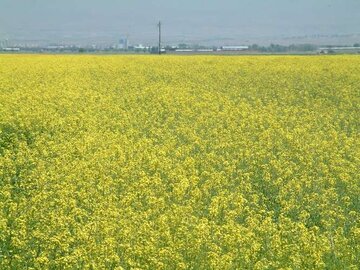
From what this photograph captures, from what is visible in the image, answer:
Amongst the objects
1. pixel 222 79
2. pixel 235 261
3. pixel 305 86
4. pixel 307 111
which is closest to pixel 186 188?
pixel 235 261

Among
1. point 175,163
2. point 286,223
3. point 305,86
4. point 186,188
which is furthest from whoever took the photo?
point 305,86

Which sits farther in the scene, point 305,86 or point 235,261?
point 305,86

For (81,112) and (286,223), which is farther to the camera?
(81,112)

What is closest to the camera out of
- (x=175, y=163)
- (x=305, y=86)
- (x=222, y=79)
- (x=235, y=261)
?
(x=235, y=261)

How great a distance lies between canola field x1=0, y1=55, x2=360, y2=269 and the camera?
7.25 meters

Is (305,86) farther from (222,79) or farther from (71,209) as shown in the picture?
(71,209)

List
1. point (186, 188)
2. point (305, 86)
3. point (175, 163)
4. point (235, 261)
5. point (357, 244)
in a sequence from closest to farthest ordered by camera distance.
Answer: point (235, 261) → point (357, 244) → point (186, 188) → point (175, 163) → point (305, 86)

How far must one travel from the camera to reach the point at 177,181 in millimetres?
10203

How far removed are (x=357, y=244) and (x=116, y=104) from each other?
11.9 meters

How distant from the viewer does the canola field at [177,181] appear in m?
7.25

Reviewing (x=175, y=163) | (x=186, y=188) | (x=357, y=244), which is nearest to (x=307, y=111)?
(x=175, y=163)

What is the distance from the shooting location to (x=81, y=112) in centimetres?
Answer: 1623

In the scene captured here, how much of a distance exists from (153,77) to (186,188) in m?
18.7

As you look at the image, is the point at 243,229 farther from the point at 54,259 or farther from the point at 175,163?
the point at 175,163
